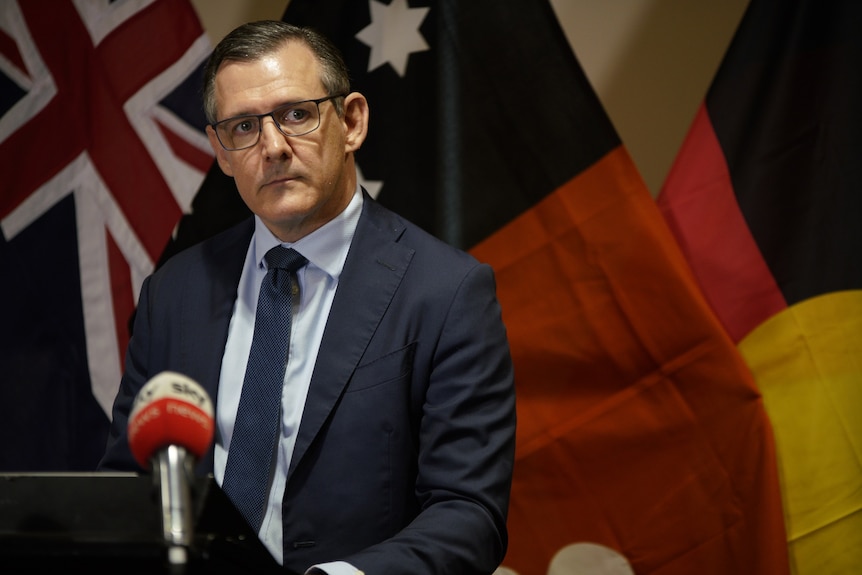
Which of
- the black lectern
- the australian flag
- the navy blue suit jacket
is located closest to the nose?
the navy blue suit jacket

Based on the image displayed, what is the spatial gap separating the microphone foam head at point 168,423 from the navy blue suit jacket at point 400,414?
2.14 feet

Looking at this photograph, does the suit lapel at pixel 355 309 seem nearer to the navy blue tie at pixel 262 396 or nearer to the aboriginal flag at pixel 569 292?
the navy blue tie at pixel 262 396

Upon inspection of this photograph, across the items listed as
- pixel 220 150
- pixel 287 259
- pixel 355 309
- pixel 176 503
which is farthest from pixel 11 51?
pixel 176 503

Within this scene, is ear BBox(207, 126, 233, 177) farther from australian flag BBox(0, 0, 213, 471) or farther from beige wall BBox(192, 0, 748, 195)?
beige wall BBox(192, 0, 748, 195)

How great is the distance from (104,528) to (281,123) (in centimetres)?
101

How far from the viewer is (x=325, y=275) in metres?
2.04

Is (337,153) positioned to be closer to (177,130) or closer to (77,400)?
(177,130)

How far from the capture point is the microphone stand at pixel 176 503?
1082mm

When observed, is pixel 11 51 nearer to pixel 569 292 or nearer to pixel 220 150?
pixel 220 150

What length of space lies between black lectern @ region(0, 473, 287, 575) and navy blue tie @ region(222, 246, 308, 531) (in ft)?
1.80

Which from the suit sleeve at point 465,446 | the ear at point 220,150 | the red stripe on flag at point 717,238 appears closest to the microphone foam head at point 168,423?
the suit sleeve at point 465,446

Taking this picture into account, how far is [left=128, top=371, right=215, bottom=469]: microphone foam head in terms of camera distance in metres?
1.12

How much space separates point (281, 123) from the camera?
2.01 metres

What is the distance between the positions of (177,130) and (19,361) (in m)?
0.88
